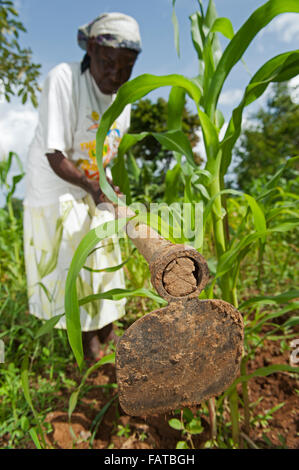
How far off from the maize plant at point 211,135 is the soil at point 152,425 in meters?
0.17

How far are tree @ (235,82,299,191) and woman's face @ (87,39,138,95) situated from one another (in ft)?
43.0

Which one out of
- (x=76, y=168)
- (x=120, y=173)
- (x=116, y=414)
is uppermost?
(x=76, y=168)

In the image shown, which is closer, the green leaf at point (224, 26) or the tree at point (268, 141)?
the green leaf at point (224, 26)

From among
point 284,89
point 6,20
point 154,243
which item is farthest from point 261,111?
point 154,243

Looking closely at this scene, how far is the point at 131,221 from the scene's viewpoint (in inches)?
24.2

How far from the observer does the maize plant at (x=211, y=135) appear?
55cm

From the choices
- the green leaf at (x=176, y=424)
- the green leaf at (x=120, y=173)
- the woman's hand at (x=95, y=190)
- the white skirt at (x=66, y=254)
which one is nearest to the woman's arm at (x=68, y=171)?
the woman's hand at (x=95, y=190)

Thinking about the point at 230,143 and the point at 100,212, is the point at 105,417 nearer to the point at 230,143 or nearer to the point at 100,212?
the point at 100,212

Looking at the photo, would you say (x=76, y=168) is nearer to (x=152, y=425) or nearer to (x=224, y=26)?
(x=224, y=26)

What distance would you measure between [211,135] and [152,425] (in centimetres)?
88

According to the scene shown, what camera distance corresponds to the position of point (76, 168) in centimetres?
123

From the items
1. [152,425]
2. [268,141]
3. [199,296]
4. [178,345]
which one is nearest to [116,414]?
[152,425]

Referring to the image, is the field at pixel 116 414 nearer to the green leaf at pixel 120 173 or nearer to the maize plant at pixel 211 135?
A: the maize plant at pixel 211 135

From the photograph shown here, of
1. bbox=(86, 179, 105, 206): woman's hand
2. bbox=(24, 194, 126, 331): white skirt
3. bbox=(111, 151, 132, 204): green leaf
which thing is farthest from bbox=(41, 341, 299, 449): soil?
bbox=(86, 179, 105, 206): woman's hand
